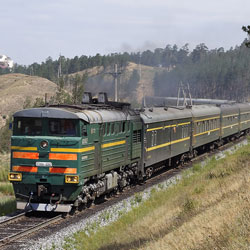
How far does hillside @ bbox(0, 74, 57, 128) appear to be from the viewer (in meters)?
→ 111

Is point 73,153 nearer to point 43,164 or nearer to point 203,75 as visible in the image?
point 43,164

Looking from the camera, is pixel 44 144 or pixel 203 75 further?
pixel 203 75

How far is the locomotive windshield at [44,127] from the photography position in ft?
48.6

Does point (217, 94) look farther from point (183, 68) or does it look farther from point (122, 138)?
point (122, 138)

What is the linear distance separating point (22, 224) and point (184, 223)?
16.5 feet

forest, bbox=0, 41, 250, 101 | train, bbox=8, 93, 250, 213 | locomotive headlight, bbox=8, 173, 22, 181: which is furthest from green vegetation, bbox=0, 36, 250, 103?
locomotive headlight, bbox=8, 173, 22, 181

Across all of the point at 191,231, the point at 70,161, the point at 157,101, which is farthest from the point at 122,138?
the point at 157,101

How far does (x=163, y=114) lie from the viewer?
24.8m

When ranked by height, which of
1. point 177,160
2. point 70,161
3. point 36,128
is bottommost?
point 177,160

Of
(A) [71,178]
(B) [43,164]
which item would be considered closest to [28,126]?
(B) [43,164]

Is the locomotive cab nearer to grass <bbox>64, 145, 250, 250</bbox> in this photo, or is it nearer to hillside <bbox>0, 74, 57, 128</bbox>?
grass <bbox>64, 145, 250, 250</bbox>

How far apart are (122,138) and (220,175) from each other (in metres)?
5.07

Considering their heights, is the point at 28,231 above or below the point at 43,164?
below

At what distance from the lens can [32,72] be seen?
163 m
